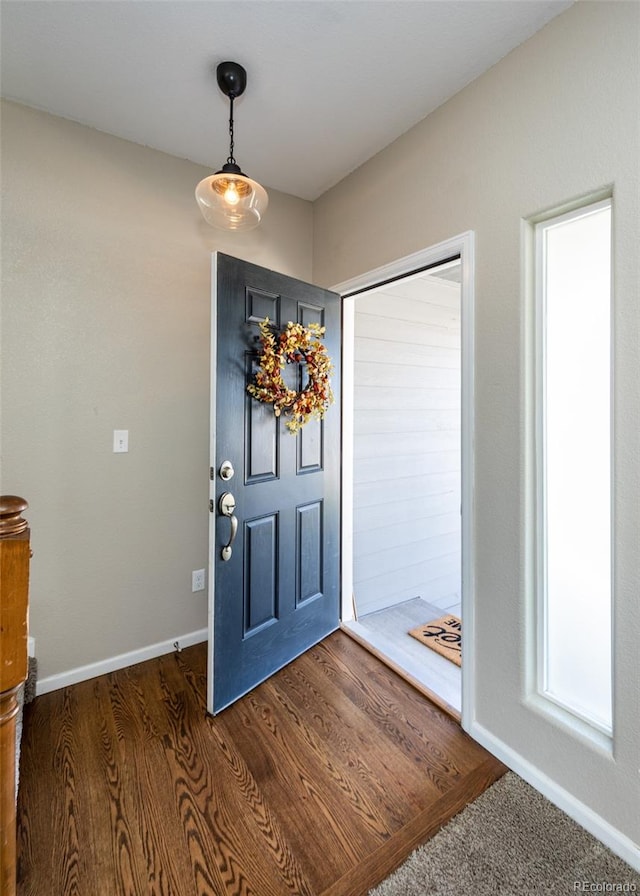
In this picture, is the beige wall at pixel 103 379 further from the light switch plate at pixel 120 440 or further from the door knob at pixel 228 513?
the door knob at pixel 228 513

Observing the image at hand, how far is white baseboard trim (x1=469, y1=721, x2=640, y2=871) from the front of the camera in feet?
4.15

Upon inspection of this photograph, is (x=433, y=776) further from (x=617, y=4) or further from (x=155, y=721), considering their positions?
(x=617, y=4)

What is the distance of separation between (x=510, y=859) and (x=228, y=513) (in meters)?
1.48

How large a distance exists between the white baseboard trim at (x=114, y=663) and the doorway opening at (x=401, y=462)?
937mm

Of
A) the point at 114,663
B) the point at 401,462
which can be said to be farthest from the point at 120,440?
the point at 401,462

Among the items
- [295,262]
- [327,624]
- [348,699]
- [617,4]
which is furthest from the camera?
[295,262]

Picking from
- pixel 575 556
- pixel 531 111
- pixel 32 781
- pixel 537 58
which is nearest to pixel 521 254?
pixel 531 111

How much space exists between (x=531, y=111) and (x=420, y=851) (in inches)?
97.4

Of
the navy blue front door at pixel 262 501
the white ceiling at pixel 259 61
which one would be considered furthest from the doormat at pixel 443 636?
the white ceiling at pixel 259 61

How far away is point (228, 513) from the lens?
187 centimetres

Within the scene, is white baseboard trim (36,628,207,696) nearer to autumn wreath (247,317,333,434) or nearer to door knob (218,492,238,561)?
door knob (218,492,238,561)

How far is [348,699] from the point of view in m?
1.98

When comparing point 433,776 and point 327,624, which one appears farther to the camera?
point 327,624

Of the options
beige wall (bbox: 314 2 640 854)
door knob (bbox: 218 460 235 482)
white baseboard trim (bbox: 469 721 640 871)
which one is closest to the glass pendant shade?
beige wall (bbox: 314 2 640 854)
